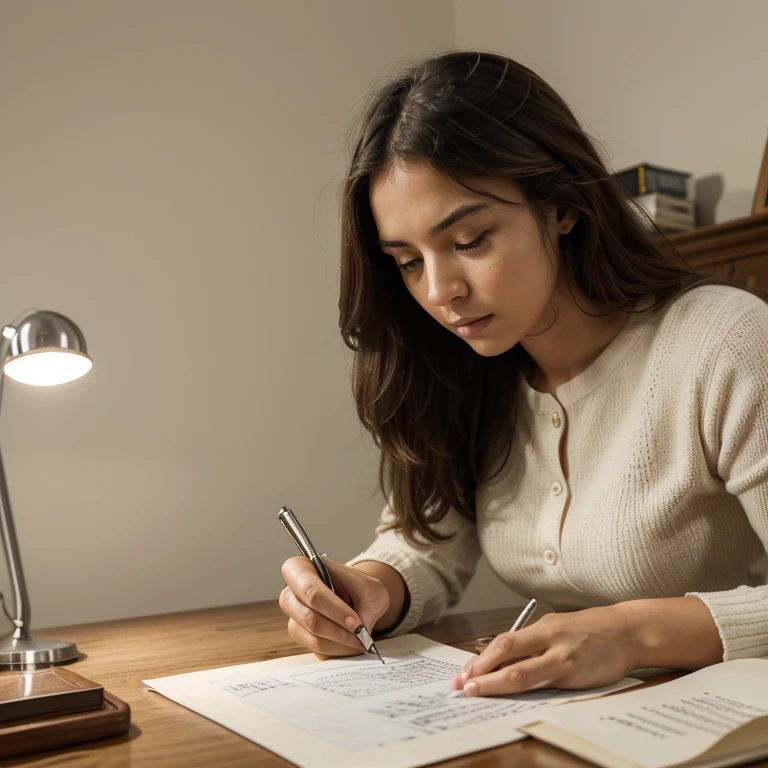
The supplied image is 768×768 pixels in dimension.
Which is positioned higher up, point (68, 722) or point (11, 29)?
point (11, 29)

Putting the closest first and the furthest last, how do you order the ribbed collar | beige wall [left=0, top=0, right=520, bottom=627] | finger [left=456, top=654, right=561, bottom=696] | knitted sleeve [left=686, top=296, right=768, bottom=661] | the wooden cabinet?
finger [left=456, top=654, right=561, bottom=696]
knitted sleeve [left=686, top=296, right=768, bottom=661]
the ribbed collar
the wooden cabinet
beige wall [left=0, top=0, right=520, bottom=627]

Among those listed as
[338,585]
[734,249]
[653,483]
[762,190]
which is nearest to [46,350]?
[338,585]

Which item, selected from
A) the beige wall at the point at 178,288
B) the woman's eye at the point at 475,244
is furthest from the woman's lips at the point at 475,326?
the beige wall at the point at 178,288

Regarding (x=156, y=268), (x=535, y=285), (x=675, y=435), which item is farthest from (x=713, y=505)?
(x=156, y=268)

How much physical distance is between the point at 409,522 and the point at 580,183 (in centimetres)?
61

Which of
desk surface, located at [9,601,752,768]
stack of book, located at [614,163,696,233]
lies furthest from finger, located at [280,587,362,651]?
stack of book, located at [614,163,696,233]

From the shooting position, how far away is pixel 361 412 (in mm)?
1516

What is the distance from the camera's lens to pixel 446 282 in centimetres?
121

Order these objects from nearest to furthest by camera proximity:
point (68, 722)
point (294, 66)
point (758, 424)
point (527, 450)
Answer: point (68, 722) < point (758, 424) < point (527, 450) < point (294, 66)

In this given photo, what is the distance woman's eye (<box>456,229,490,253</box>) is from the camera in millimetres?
1194

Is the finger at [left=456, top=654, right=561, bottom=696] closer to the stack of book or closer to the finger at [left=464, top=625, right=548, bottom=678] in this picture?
the finger at [left=464, top=625, right=548, bottom=678]

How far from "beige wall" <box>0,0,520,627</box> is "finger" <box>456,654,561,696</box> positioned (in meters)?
1.30

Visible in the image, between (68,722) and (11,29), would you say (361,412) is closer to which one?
(68,722)

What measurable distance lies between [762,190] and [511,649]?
131cm
